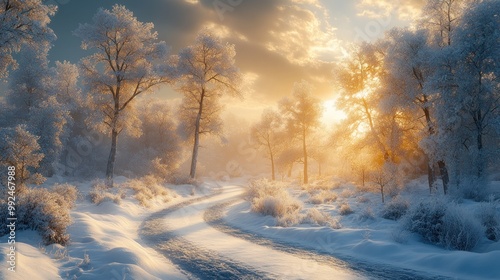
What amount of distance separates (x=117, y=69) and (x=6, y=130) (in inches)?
393

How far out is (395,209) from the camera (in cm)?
1057

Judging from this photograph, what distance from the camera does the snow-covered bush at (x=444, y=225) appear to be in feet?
22.2

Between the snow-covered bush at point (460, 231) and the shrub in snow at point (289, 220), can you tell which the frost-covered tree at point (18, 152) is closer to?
the shrub in snow at point (289, 220)

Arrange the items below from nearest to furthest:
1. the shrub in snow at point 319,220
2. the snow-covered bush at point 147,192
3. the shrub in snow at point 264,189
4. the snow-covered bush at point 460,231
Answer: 1. the snow-covered bush at point 460,231
2. the shrub in snow at point 319,220
3. the snow-covered bush at point 147,192
4. the shrub in snow at point 264,189

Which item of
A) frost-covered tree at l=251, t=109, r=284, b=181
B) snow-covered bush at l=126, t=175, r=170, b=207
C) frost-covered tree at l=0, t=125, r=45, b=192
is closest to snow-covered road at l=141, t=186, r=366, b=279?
snow-covered bush at l=126, t=175, r=170, b=207

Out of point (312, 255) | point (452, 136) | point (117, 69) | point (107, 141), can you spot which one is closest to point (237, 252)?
point (312, 255)

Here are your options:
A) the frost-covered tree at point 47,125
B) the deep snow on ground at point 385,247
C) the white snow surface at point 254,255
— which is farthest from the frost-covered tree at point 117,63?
the deep snow on ground at point 385,247

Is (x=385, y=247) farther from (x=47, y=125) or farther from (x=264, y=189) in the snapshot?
(x=47, y=125)

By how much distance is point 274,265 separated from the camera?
6340mm

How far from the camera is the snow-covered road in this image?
5.79 metres

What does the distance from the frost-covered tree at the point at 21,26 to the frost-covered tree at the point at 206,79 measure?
41.4ft

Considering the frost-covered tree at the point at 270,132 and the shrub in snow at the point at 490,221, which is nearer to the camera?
the shrub in snow at the point at 490,221

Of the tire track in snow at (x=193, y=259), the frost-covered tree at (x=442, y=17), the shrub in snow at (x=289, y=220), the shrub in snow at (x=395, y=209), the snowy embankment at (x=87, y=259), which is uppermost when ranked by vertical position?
the frost-covered tree at (x=442, y=17)

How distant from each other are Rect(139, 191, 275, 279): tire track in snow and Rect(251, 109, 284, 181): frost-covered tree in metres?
34.2
